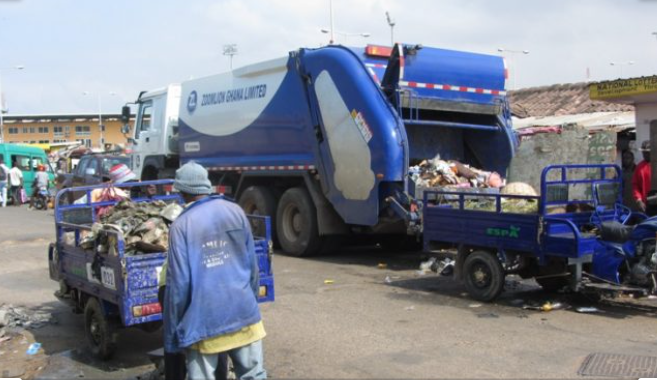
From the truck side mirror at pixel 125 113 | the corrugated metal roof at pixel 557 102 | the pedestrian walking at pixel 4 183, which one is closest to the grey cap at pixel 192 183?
the truck side mirror at pixel 125 113

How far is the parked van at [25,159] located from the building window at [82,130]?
42912mm

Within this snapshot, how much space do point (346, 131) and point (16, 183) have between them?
19060 millimetres

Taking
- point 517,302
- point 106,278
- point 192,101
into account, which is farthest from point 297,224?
point 106,278

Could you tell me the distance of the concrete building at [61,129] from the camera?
6612 centimetres

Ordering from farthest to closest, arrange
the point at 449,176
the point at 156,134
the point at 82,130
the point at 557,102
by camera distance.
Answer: the point at 82,130
the point at 557,102
the point at 156,134
the point at 449,176

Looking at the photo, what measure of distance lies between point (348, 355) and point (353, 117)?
4.58m

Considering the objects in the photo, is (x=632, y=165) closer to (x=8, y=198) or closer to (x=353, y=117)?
(x=353, y=117)

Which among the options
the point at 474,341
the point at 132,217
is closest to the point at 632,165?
the point at 474,341

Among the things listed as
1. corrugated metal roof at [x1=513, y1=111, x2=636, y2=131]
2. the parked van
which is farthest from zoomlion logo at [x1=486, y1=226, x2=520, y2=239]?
the parked van

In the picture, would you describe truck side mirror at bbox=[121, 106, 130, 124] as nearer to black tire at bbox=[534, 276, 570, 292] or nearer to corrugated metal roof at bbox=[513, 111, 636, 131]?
corrugated metal roof at bbox=[513, 111, 636, 131]

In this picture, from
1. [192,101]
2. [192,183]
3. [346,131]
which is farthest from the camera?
[192,101]

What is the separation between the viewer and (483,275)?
7.30 meters

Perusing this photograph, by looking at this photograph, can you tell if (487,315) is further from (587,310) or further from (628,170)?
(628,170)

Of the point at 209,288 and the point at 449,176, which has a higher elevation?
the point at 449,176
